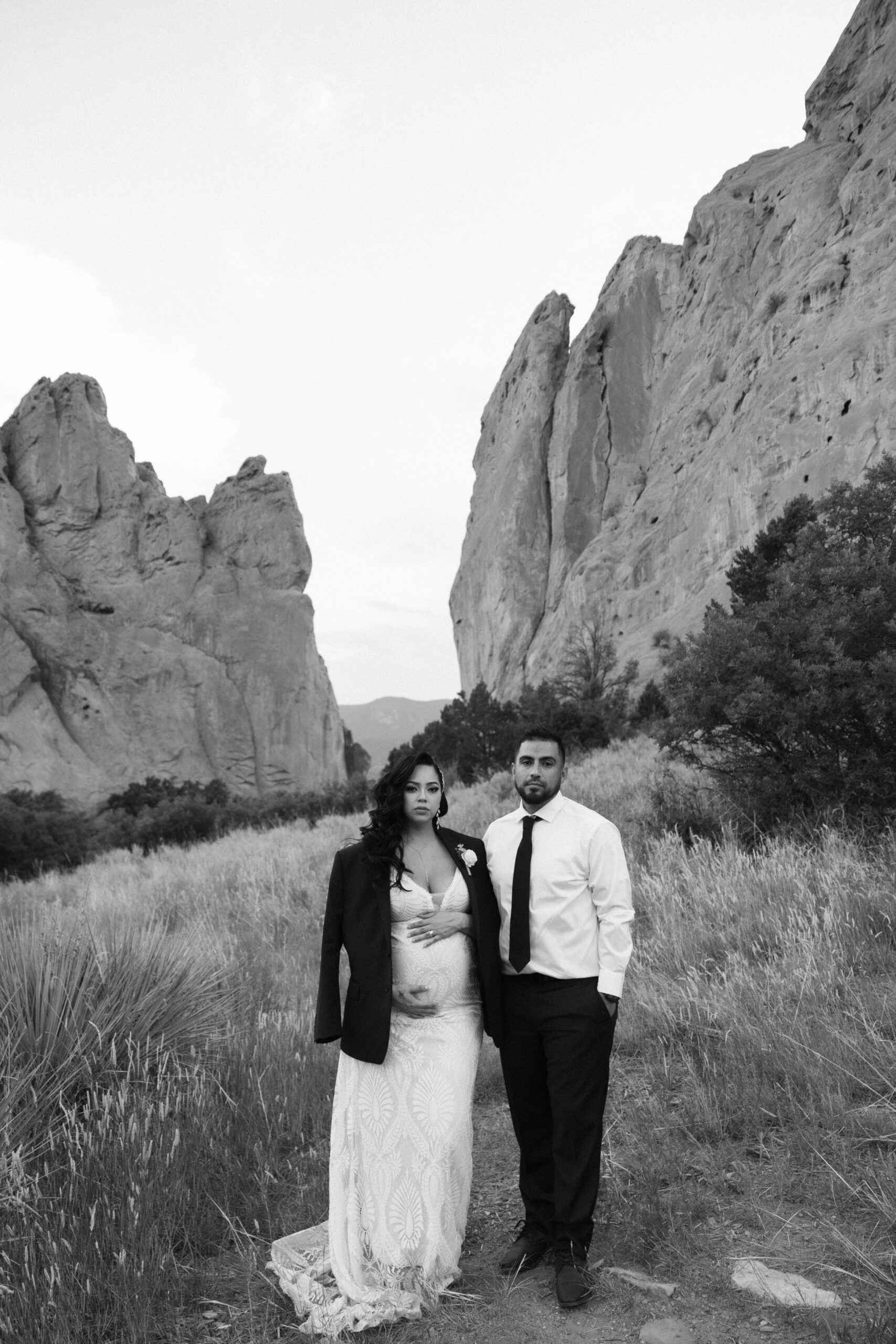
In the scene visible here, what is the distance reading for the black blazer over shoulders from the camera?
327cm

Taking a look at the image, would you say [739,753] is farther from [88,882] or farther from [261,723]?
[261,723]

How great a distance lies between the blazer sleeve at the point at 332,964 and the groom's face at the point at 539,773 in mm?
756

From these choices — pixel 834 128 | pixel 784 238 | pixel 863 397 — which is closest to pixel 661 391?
pixel 784 238

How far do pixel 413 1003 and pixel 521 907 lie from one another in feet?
1.74

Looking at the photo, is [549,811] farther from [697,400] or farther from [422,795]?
[697,400]

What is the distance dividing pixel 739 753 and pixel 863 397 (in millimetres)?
35149

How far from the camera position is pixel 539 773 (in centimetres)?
349

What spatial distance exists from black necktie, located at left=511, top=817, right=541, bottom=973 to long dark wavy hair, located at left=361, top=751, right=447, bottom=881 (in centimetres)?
36

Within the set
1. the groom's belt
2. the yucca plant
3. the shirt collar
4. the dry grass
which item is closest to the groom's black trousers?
the groom's belt

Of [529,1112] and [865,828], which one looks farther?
[865,828]

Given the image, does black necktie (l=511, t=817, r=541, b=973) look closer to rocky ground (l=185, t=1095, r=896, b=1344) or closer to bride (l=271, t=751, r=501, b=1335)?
bride (l=271, t=751, r=501, b=1335)

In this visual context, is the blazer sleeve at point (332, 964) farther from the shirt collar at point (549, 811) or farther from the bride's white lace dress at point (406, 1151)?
the shirt collar at point (549, 811)

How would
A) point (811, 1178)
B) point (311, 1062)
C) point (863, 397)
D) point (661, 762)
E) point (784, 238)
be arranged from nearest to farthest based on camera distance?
point (811, 1178)
point (311, 1062)
point (661, 762)
point (863, 397)
point (784, 238)

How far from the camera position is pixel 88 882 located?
1490cm
